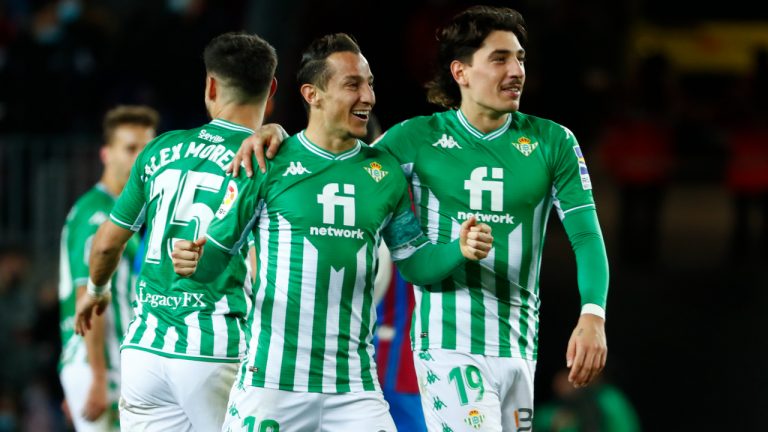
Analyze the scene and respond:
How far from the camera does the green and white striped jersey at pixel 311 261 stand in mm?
4492

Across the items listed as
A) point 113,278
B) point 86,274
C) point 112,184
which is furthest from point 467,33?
point 113,278

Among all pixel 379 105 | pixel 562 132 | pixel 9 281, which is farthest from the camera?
pixel 379 105

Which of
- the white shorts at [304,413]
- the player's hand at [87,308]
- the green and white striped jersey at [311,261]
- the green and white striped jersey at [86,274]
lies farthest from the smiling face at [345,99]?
the green and white striped jersey at [86,274]

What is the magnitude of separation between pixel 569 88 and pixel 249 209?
777cm

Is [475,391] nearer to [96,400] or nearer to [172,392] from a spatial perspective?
[172,392]

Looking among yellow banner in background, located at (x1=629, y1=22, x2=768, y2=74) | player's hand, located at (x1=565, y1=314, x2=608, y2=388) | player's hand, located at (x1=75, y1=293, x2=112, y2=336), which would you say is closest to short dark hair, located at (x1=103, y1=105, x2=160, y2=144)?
player's hand, located at (x1=75, y1=293, x2=112, y2=336)

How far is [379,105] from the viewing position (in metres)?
11.8

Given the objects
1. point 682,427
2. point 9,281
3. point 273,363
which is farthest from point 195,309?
point 682,427

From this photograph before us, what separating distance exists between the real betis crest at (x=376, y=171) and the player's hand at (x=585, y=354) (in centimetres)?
89

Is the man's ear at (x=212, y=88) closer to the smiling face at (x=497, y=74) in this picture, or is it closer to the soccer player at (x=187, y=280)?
the soccer player at (x=187, y=280)

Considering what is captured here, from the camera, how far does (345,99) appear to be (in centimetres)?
457

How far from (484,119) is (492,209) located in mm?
358

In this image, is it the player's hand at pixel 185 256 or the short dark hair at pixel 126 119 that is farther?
the short dark hair at pixel 126 119

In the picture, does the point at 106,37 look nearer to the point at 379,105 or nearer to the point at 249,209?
the point at 379,105
